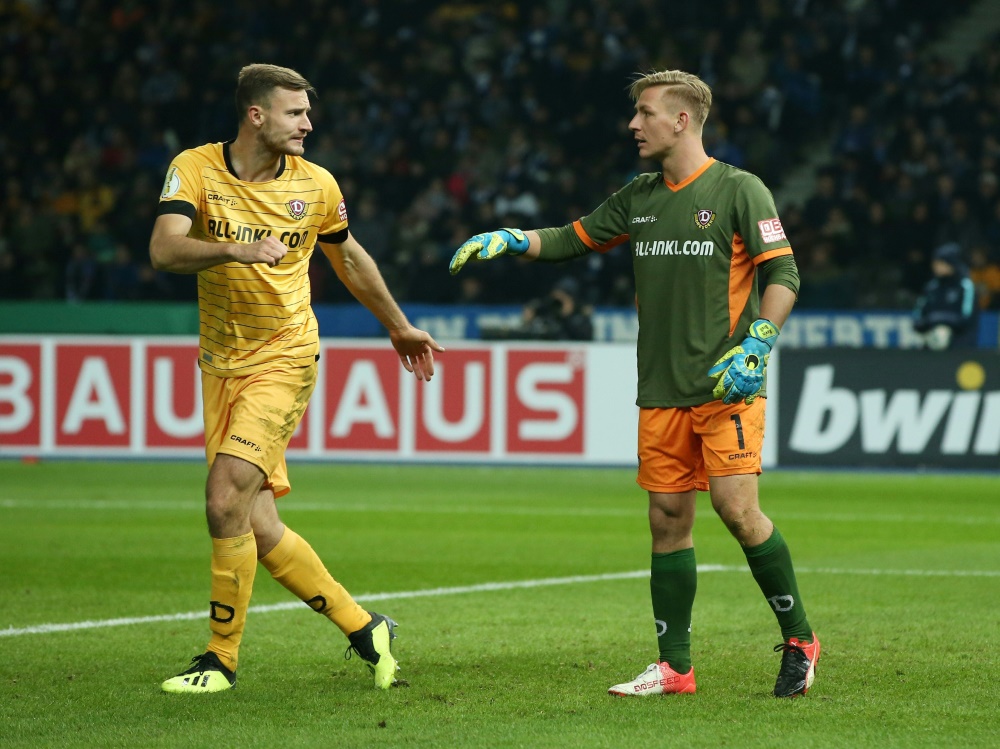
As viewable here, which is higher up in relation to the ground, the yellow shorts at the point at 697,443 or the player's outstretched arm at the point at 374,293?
the player's outstretched arm at the point at 374,293

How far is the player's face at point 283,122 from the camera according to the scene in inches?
221

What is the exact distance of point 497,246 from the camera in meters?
5.77

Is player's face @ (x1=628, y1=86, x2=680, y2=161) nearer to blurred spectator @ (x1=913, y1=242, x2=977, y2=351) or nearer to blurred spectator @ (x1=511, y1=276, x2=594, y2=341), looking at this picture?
blurred spectator @ (x1=511, y1=276, x2=594, y2=341)

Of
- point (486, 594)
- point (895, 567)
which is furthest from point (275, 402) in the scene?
point (895, 567)

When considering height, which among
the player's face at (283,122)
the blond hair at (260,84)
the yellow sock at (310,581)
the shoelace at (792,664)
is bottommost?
the shoelace at (792,664)

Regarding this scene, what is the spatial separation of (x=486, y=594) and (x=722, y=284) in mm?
3149

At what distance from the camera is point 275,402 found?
562 centimetres

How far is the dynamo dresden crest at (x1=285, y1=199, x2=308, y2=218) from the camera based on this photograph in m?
5.75

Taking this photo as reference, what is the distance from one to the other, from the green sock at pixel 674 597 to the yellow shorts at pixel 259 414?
1.45 meters

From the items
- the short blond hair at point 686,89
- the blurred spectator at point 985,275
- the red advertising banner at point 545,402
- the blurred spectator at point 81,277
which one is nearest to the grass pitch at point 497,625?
the red advertising banner at point 545,402

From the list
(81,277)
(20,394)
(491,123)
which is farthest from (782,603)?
(491,123)

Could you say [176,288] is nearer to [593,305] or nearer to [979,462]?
[593,305]

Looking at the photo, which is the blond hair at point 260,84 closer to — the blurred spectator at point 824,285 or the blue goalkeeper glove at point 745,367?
the blue goalkeeper glove at point 745,367

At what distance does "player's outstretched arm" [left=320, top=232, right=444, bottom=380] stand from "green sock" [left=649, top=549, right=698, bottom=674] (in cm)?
123
